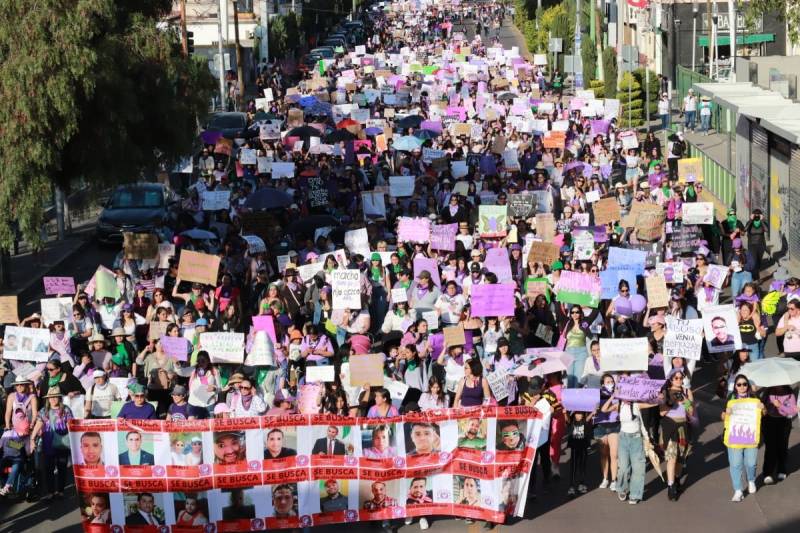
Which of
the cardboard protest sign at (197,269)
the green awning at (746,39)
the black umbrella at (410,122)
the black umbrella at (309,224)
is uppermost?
the green awning at (746,39)

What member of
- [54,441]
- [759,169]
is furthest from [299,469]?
[759,169]

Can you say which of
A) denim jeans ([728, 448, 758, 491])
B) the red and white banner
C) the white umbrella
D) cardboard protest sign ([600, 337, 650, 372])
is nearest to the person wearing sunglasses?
denim jeans ([728, 448, 758, 491])

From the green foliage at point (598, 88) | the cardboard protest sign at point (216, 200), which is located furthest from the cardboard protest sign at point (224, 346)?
the green foliage at point (598, 88)

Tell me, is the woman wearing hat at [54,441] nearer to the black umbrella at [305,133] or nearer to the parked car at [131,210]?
the parked car at [131,210]

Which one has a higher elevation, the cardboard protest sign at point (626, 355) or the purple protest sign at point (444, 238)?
the purple protest sign at point (444, 238)

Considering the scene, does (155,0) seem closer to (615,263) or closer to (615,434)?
(615,263)

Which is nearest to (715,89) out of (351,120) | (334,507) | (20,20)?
(351,120)

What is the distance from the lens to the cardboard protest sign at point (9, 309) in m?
18.6

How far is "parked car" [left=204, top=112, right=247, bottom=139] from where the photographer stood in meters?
45.2

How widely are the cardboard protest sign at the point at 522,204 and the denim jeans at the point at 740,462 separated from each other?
11.7 meters

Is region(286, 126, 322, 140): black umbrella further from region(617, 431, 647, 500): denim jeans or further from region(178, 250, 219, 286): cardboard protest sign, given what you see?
region(617, 431, 647, 500): denim jeans

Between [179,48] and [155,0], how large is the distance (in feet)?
2.98

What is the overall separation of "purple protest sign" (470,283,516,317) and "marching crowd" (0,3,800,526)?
0.26ft

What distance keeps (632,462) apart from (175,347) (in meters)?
5.56
